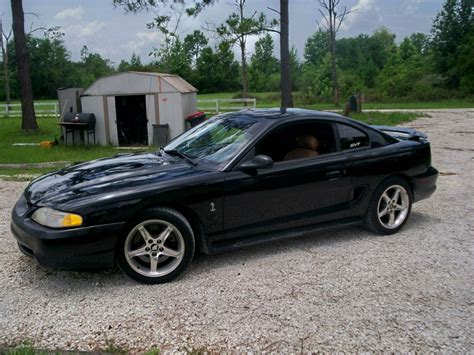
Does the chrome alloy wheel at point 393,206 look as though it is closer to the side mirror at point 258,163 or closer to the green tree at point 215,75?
the side mirror at point 258,163

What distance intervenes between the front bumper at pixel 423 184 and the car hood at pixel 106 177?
268cm

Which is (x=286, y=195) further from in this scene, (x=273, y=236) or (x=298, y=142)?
(x=298, y=142)

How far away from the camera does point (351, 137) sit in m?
5.02

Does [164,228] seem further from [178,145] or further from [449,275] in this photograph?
[449,275]

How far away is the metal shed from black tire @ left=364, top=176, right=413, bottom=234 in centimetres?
1053

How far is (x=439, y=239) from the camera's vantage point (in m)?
4.98

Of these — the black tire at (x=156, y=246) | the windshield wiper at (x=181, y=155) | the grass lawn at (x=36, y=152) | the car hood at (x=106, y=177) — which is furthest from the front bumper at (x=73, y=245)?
the grass lawn at (x=36, y=152)

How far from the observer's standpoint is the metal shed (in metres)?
15.0

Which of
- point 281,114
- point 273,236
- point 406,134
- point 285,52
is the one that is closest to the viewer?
point 273,236

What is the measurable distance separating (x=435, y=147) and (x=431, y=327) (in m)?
9.87

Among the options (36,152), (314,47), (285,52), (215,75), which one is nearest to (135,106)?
(36,152)

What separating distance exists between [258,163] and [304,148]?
79cm

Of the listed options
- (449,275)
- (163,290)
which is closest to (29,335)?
(163,290)

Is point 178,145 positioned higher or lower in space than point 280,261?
higher
